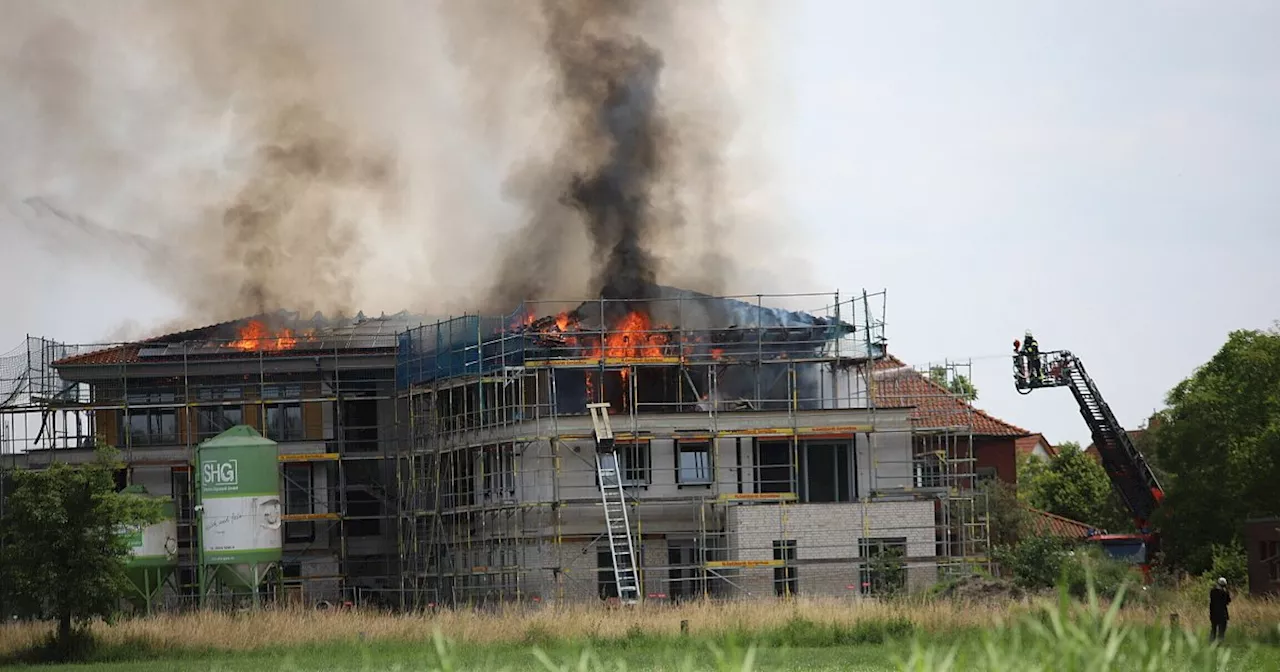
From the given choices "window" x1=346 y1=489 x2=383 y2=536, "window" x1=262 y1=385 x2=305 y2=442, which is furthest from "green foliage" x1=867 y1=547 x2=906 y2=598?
"window" x1=262 y1=385 x2=305 y2=442

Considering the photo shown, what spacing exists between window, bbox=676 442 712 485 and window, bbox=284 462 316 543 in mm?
13099

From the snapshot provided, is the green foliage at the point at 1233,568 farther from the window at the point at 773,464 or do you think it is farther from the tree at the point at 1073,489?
the tree at the point at 1073,489

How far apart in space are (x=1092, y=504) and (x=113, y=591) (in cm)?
6167

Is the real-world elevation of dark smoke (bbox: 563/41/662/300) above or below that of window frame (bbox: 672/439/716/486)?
above

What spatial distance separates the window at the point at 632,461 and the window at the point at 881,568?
6458mm

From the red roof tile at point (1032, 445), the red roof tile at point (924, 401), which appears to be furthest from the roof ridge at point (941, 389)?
the red roof tile at point (1032, 445)

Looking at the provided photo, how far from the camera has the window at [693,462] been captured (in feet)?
166

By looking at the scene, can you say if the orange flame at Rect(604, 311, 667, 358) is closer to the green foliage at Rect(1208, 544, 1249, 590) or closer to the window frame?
the window frame

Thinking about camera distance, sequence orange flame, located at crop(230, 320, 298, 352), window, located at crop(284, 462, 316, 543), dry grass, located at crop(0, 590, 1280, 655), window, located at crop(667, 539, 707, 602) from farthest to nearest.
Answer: orange flame, located at crop(230, 320, 298, 352)
window, located at crop(284, 462, 316, 543)
window, located at crop(667, 539, 707, 602)
dry grass, located at crop(0, 590, 1280, 655)

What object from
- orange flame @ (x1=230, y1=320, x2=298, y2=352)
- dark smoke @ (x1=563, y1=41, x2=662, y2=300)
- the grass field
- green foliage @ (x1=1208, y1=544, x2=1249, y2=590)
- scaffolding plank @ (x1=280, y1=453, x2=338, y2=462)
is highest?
dark smoke @ (x1=563, y1=41, x2=662, y2=300)

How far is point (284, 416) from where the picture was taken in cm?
5778

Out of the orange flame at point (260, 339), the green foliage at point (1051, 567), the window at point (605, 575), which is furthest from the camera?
the orange flame at point (260, 339)

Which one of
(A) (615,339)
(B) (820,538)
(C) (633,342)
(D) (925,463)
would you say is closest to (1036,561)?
(B) (820,538)

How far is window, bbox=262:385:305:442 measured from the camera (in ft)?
189
